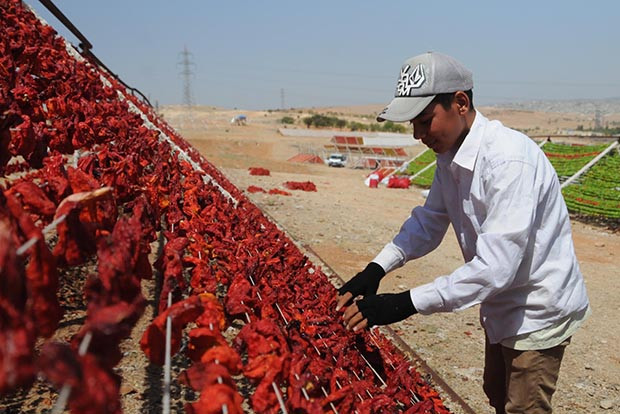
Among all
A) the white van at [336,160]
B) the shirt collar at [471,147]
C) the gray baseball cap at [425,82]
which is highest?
the gray baseball cap at [425,82]

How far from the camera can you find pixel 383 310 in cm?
233

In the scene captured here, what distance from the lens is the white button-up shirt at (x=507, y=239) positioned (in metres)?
2.19

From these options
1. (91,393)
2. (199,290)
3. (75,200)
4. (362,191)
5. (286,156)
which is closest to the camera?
(91,393)

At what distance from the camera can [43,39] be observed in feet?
17.3

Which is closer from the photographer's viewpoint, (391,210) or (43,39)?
(43,39)

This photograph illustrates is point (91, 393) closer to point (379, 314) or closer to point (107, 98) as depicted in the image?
point (379, 314)

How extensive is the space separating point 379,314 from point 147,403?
1.89 metres

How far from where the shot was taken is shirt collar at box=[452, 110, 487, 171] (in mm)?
2402

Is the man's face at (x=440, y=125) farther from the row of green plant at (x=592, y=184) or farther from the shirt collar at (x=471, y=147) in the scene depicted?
the row of green plant at (x=592, y=184)

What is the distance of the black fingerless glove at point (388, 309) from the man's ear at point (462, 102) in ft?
2.81

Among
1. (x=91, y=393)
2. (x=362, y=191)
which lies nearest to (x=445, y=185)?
(x=91, y=393)

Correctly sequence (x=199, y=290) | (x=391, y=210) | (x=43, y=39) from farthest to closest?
(x=391, y=210), (x=43, y=39), (x=199, y=290)

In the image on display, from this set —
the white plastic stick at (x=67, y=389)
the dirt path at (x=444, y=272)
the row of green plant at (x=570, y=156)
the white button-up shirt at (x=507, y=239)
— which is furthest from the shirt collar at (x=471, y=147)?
the row of green plant at (x=570, y=156)

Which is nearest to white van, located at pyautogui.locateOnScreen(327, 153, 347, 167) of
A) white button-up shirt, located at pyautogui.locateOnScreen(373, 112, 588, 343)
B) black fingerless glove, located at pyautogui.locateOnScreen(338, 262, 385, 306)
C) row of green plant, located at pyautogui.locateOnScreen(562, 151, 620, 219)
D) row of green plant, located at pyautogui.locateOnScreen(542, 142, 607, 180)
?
row of green plant, located at pyautogui.locateOnScreen(542, 142, 607, 180)
